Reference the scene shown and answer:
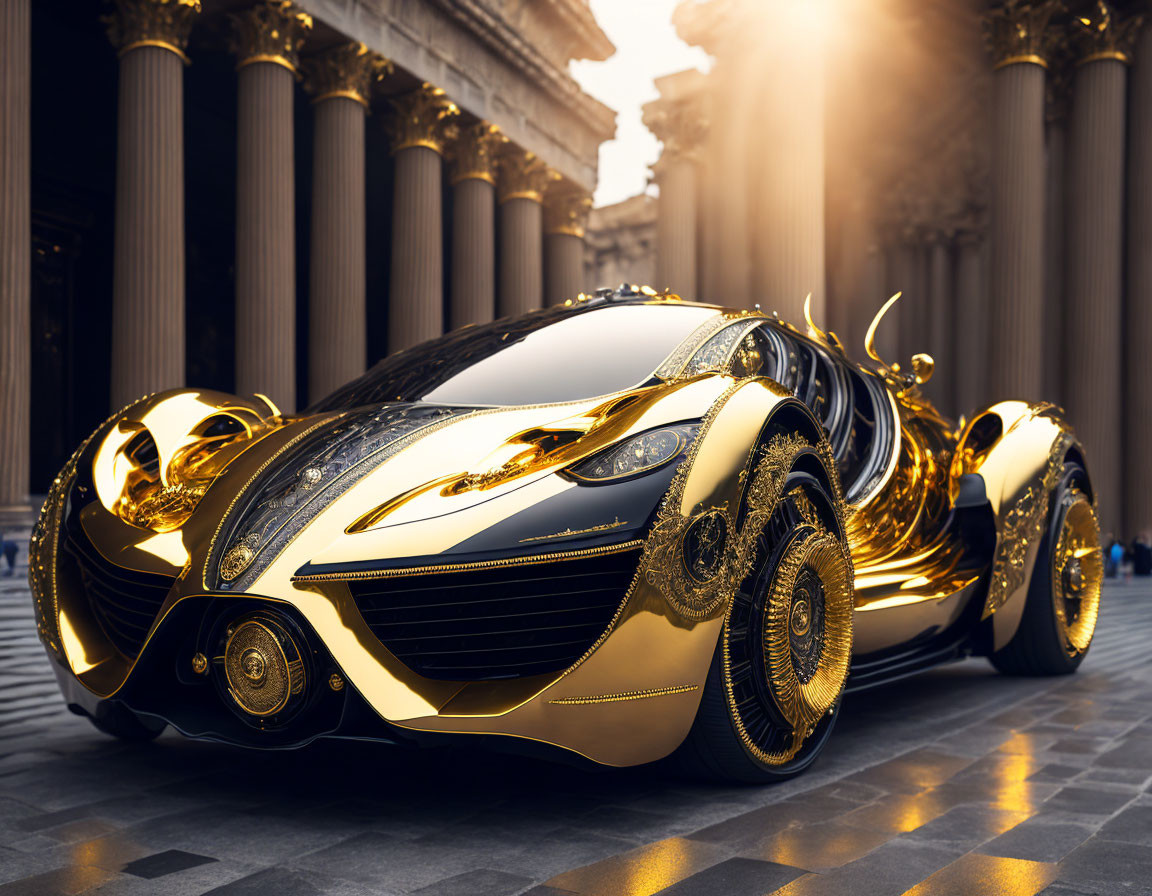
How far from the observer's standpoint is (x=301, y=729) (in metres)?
2.38

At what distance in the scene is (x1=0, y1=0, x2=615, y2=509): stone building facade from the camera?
14.1 meters

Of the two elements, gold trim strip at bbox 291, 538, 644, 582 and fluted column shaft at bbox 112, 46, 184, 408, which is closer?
gold trim strip at bbox 291, 538, 644, 582

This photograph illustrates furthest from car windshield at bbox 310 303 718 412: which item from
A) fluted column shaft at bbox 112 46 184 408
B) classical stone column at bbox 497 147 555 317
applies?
classical stone column at bbox 497 147 555 317

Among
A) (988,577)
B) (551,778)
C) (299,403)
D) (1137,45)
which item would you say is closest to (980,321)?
(1137,45)

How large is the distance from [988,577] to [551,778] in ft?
7.14

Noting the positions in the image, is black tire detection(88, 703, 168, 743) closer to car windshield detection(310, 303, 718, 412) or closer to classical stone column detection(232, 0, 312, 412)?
car windshield detection(310, 303, 718, 412)

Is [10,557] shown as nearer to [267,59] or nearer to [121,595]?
[121,595]

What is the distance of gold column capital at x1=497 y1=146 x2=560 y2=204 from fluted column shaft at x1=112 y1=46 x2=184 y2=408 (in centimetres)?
1098

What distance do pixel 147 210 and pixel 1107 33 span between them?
15441mm

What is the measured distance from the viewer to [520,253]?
25.3 metres

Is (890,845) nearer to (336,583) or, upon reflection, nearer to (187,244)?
(336,583)

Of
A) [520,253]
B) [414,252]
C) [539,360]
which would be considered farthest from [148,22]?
[539,360]

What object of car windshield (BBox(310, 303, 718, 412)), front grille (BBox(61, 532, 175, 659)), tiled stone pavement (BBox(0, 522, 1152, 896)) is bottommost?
tiled stone pavement (BBox(0, 522, 1152, 896))

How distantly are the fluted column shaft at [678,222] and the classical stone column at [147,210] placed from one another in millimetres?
11008
